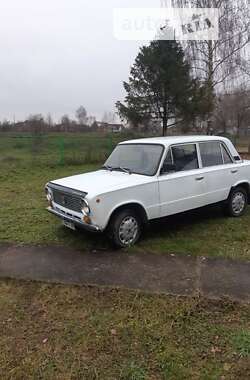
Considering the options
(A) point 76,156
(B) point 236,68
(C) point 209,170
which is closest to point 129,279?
(C) point 209,170

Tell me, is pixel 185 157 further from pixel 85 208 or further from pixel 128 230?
pixel 85 208

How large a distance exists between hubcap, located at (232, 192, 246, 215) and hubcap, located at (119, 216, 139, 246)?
7.90 feet

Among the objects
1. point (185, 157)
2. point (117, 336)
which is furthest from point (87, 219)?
point (185, 157)

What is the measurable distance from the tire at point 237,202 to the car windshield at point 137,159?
6.14ft

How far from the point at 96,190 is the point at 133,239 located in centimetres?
98

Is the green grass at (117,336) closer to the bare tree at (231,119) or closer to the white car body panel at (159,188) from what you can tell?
the white car body panel at (159,188)

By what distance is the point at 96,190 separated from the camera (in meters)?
4.32

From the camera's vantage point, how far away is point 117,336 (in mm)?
2785

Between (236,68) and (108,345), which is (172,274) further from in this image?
(236,68)

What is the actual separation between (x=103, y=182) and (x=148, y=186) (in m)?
0.66

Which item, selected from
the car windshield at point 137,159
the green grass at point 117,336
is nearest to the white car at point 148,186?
the car windshield at point 137,159

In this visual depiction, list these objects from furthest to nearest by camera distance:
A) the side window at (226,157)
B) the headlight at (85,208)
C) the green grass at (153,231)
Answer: the side window at (226,157)
the green grass at (153,231)
the headlight at (85,208)

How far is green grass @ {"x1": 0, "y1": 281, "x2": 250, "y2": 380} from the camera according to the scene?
2.41 m

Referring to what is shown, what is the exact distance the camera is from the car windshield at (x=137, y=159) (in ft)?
16.4
